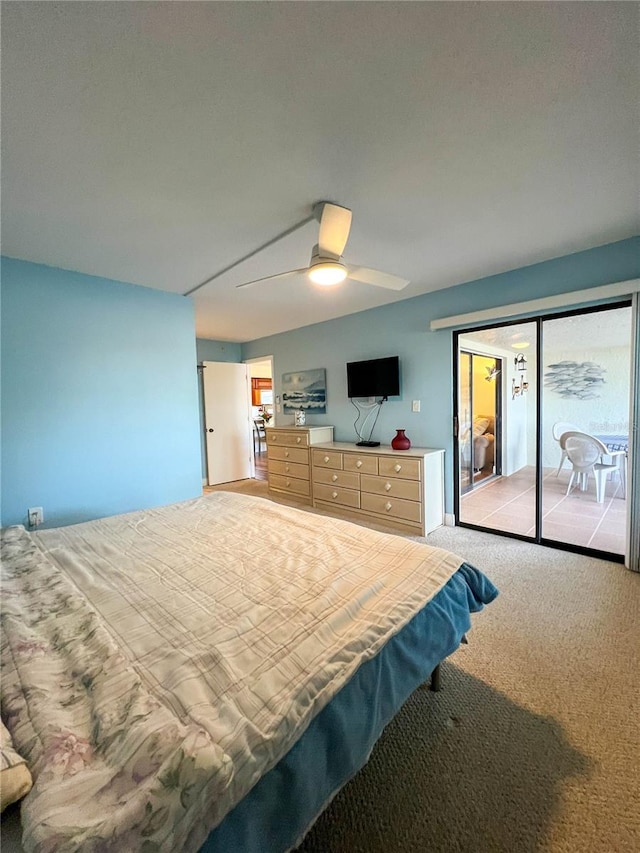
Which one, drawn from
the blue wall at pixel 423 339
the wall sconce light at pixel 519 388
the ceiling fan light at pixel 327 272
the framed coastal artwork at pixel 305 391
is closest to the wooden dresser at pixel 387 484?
the blue wall at pixel 423 339

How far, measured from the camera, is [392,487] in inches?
133

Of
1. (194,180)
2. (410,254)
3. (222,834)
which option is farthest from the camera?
(410,254)

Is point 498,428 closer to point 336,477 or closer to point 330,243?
point 336,477

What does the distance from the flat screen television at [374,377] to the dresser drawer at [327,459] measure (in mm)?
753

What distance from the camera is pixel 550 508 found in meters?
3.27

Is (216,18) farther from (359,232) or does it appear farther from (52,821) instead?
(52,821)

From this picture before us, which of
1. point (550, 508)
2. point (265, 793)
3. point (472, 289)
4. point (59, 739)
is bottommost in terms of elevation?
point (550, 508)

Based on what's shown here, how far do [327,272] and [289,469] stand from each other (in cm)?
304

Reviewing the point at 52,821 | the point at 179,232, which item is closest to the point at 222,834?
the point at 52,821

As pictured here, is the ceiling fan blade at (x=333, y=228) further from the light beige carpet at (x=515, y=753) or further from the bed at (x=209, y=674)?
the light beige carpet at (x=515, y=753)

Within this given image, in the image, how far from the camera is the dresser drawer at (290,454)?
14.1 ft

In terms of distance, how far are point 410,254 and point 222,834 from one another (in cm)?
293

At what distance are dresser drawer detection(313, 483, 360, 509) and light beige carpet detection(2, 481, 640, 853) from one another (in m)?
1.82

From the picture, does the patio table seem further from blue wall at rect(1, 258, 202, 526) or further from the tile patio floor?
blue wall at rect(1, 258, 202, 526)
